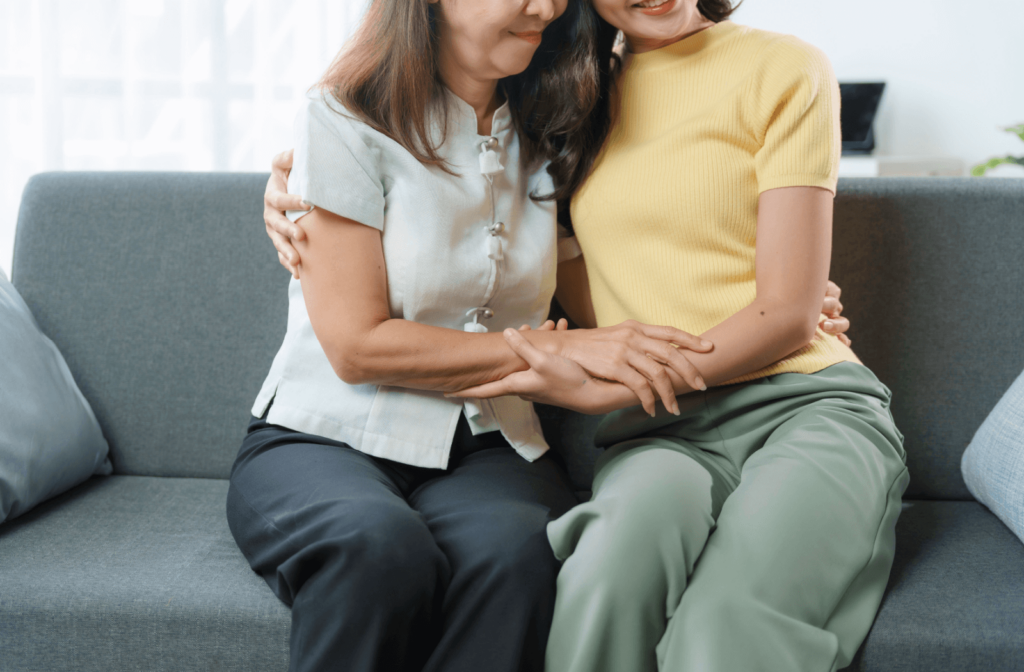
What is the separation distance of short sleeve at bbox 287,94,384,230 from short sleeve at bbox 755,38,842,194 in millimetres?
501

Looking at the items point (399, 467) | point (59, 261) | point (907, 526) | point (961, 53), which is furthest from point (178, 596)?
point (961, 53)

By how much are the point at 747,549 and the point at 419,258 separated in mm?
527

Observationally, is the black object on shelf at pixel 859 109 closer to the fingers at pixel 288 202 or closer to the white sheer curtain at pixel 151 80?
the white sheer curtain at pixel 151 80

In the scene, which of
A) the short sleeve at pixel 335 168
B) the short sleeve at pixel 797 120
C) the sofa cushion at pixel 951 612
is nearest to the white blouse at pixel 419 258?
the short sleeve at pixel 335 168

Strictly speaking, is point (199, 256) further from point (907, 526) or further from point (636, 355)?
point (907, 526)

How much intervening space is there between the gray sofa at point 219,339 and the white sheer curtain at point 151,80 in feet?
5.20

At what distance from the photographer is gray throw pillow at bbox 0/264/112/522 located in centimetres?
114

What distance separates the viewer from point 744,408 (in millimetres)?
1073

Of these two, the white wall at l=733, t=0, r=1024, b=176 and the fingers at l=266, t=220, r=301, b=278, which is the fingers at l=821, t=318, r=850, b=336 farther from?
the white wall at l=733, t=0, r=1024, b=176

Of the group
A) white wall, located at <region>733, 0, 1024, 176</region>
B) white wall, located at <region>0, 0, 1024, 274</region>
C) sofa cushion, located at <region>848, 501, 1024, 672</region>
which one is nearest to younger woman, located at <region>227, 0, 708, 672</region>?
sofa cushion, located at <region>848, 501, 1024, 672</region>

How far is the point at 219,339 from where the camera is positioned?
1.38 metres

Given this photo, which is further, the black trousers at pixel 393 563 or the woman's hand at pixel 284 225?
the woman's hand at pixel 284 225

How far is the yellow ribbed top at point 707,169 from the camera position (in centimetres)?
102

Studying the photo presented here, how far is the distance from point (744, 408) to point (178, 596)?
743 mm
